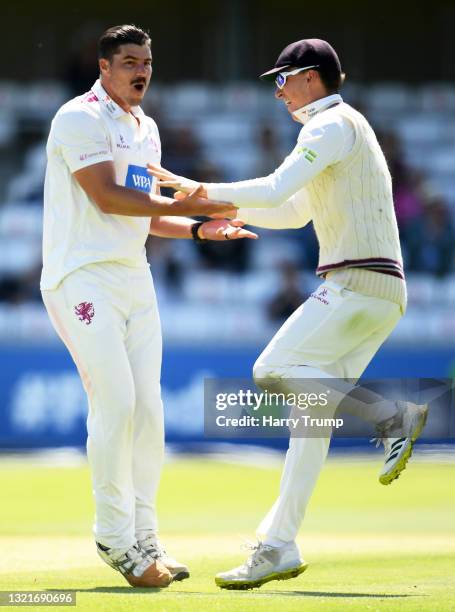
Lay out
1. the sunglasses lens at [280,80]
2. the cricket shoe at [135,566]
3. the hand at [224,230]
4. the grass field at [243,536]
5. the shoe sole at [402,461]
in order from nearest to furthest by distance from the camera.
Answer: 1. the grass field at [243,536]
2. the shoe sole at [402,461]
3. the cricket shoe at [135,566]
4. the sunglasses lens at [280,80]
5. the hand at [224,230]

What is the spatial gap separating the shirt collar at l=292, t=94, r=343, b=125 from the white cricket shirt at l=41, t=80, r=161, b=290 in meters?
0.75

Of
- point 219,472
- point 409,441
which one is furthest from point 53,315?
point 219,472

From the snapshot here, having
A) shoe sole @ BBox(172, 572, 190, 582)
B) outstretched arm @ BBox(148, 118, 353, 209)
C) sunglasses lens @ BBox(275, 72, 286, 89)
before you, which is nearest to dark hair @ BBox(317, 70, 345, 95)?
sunglasses lens @ BBox(275, 72, 286, 89)

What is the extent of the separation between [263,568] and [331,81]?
2122mm

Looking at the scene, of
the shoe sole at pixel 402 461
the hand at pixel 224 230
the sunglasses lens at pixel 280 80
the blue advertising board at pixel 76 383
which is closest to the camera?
the shoe sole at pixel 402 461

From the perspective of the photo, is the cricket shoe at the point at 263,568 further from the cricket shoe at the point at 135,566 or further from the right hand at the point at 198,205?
the right hand at the point at 198,205

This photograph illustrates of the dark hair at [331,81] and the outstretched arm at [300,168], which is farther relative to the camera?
the dark hair at [331,81]

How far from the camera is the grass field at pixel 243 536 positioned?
5344 mm

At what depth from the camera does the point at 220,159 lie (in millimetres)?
16453

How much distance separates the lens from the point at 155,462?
6.11m

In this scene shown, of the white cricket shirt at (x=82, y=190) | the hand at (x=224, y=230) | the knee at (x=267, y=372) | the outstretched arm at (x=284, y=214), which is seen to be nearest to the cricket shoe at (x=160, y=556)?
the knee at (x=267, y=372)

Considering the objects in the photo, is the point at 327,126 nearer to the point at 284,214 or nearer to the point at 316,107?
the point at 316,107

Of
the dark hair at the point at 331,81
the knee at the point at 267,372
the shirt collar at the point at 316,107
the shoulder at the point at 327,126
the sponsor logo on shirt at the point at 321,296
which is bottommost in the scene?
the knee at the point at 267,372

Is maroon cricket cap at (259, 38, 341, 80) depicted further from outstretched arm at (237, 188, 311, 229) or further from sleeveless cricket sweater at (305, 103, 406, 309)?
outstretched arm at (237, 188, 311, 229)
